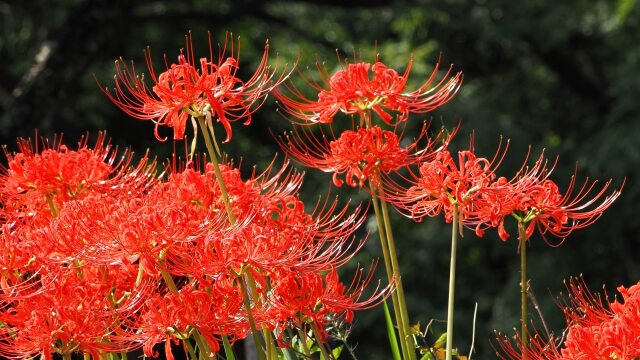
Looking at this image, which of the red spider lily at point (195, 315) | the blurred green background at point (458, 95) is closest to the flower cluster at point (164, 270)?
the red spider lily at point (195, 315)

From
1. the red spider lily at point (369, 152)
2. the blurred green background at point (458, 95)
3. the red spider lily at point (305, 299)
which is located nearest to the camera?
the red spider lily at point (305, 299)

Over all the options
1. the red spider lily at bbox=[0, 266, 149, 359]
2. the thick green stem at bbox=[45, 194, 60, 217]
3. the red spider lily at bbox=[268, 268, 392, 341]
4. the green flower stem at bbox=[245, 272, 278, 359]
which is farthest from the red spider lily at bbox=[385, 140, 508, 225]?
the thick green stem at bbox=[45, 194, 60, 217]

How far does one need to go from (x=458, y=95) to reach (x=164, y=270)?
572 centimetres

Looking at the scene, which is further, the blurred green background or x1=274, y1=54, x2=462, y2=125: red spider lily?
the blurred green background

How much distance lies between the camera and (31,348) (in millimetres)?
1469

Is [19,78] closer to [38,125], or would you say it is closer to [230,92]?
[38,125]

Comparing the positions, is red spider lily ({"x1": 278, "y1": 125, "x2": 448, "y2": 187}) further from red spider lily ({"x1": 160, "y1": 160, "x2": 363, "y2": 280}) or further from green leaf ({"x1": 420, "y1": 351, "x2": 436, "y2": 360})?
green leaf ({"x1": 420, "y1": 351, "x2": 436, "y2": 360})

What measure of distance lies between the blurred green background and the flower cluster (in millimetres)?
4500

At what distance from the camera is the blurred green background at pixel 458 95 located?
258 inches

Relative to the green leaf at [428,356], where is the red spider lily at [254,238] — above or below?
above

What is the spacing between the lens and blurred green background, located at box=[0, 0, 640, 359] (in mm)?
6547

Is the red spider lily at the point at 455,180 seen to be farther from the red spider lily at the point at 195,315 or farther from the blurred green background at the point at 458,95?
the blurred green background at the point at 458,95

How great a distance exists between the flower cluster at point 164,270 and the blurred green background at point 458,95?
177 inches

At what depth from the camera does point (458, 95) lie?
705 centimetres
